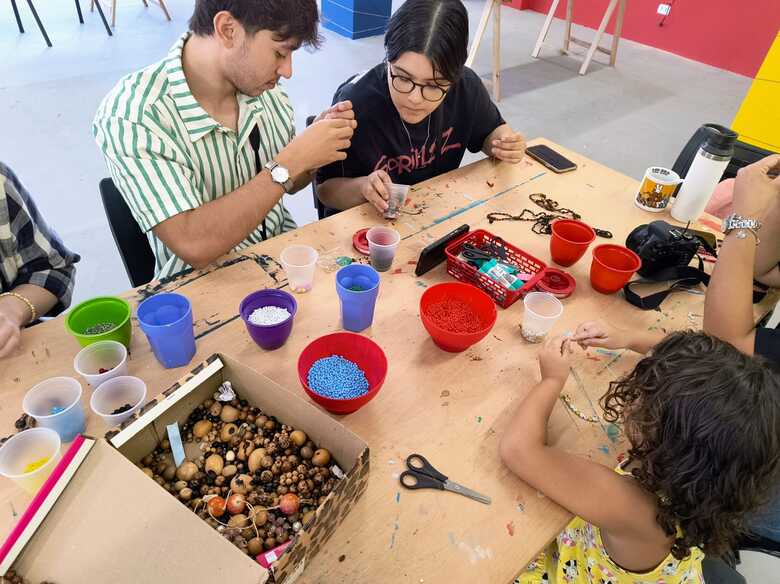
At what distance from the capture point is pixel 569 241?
1.33m

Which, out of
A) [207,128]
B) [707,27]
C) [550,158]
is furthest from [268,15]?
[707,27]

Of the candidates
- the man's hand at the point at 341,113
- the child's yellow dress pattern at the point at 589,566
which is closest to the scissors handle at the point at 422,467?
the child's yellow dress pattern at the point at 589,566

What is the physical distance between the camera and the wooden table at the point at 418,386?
78 cm

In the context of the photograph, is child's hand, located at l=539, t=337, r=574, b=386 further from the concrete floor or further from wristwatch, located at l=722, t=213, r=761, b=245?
the concrete floor

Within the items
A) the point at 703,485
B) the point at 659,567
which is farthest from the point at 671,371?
the point at 659,567

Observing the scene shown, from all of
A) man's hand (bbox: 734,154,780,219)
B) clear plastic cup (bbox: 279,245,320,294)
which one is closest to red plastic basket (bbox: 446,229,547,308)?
clear plastic cup (bbox: 279,245,320,294)

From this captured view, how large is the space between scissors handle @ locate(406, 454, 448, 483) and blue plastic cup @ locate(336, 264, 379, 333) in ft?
1.08

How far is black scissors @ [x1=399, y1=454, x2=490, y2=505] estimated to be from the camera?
849 mm

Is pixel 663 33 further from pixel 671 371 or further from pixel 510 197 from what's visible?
pixel 671 371

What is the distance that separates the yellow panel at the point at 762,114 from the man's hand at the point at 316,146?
10.9ft

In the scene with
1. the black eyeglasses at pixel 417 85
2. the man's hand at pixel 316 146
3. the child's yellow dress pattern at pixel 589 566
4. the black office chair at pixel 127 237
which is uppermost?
the black eyeglasses at pixel 417 85

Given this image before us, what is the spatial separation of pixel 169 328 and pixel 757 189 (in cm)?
156

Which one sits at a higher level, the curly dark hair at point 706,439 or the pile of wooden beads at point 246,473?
the curly dark hair at point 706,439

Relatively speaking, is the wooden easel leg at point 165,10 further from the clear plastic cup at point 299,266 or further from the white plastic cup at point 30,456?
the white plastic cup at point 30,456
